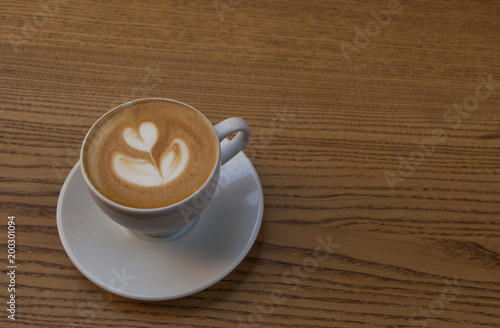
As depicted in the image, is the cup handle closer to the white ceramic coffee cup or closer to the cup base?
the white ceramic coffee cup

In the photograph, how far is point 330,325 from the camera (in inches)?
25.9

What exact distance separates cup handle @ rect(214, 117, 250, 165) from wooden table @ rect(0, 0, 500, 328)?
12cm

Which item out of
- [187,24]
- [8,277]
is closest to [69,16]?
[187,24]

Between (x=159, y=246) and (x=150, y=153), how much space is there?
0.13 m

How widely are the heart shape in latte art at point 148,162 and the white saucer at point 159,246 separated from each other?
0.32 ft

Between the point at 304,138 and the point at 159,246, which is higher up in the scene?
the point at 304,138

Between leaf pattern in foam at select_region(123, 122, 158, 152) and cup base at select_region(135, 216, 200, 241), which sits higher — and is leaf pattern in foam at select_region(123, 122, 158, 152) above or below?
above

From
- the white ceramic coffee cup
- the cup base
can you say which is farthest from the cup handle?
the cup base

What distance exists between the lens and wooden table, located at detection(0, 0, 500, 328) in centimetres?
67

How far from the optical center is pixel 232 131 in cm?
68

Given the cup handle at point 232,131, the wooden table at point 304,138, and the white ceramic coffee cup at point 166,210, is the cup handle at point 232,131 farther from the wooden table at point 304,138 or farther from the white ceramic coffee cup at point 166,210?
the wooden table at point 304,138

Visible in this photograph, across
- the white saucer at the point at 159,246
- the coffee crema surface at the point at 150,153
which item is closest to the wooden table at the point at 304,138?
the white saucer at the point at 159,246

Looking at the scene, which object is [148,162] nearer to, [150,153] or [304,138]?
[150,153]

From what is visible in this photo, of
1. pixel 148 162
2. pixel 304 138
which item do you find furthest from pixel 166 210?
pixel 304 138
